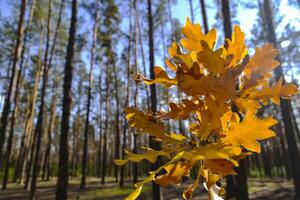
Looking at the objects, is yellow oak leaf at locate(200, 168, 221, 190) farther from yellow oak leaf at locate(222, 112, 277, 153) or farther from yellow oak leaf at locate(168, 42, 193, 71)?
yellow oak leaf at locate(168, 42, 193, 71)

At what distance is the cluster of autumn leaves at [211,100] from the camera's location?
57 centimetres

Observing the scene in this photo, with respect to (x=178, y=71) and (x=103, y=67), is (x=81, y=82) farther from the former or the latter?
(x=178, y=71)

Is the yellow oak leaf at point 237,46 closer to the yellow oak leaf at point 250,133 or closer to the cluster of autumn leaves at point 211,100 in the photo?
the cluster of autumn leaves at point 211,100

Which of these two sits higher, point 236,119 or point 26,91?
point 26,91

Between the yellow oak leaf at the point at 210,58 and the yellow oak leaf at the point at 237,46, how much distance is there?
0.16 ft

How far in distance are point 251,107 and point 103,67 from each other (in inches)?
926

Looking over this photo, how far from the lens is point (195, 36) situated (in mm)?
671

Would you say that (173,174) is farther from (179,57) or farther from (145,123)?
(179,57)

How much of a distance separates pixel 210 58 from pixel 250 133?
0.18 m

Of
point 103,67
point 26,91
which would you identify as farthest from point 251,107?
point 26,91

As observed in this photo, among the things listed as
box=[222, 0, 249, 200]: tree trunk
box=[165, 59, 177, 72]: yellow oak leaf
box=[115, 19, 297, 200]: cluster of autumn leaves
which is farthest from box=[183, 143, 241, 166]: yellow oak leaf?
box=[222, 0, 249, 200]: tree trunk

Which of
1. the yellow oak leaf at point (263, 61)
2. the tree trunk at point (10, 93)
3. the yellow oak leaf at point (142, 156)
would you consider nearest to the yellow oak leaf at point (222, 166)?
the yellow oak leaf at point (142, 156)

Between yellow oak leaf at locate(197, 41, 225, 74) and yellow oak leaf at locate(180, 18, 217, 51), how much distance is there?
0.18ft

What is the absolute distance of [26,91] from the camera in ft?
78.7
